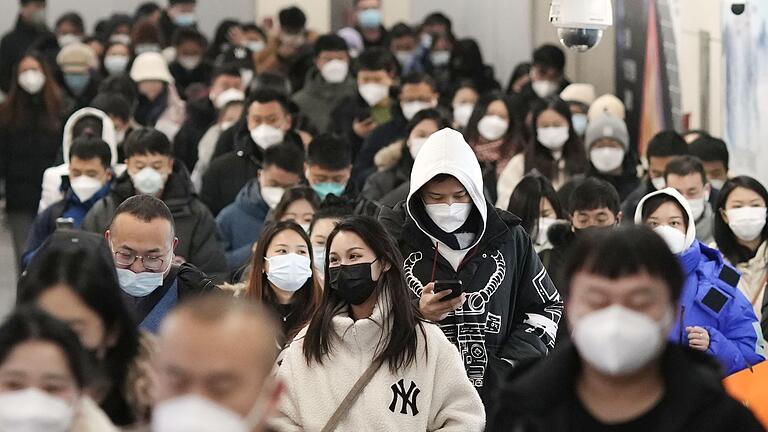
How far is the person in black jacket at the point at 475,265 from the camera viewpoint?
667 cm

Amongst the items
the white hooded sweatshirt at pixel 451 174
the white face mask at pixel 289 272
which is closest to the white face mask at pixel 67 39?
the white face mask at pixel 289 272

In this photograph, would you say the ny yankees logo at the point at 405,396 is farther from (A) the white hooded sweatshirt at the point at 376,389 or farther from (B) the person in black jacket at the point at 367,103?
Result: (B) the person in black jacket at the point at 367,103

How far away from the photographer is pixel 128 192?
383 inches

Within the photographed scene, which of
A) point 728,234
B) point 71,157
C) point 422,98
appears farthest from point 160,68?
point 728,234

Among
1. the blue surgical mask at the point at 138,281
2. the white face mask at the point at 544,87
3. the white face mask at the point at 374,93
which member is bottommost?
the white face mask at the point at 544,87

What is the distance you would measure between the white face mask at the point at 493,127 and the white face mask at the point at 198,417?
9.28 meters

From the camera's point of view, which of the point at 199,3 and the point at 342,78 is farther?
the point at 199,3

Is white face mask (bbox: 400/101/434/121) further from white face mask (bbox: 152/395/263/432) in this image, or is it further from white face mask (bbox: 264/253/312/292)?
white face mask (bbox: 152/395/263/432)

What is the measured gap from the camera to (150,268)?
6426mm

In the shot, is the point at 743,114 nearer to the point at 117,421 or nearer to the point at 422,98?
the point at 422,98

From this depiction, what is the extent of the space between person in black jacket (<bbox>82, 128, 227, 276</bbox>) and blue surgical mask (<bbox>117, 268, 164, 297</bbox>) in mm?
2512

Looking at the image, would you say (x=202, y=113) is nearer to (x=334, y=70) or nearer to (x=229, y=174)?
(x=334, y=70)

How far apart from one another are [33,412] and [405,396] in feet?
7.37

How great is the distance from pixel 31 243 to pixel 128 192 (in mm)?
591
